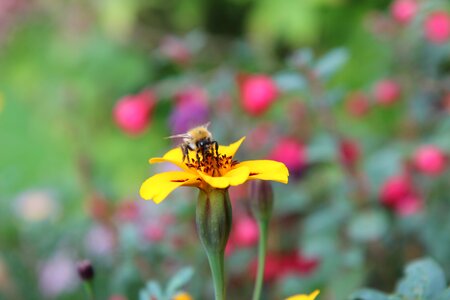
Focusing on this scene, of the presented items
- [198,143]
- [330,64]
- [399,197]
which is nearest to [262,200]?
[198,143]

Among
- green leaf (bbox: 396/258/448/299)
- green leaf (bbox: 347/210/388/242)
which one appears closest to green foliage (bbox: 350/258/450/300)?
green leaf (bbox: 396/258/448/299)

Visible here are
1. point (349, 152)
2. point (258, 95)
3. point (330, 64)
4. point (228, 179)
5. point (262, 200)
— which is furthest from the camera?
point (258, 95)

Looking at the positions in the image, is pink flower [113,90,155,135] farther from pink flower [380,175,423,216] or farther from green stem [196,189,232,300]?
green stem [196,189,232,300]

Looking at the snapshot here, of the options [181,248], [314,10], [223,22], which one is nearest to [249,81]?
[181,248]

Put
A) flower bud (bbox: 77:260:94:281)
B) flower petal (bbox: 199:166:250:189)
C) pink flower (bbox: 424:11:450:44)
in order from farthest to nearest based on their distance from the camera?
1. pink flower (bbox: 424:11:450:44)
2. flower bud (bbox: 77:260:94:281)
3. flower petal (bbox: 199:166:250:189)

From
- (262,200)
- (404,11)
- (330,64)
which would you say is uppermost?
(404,11)

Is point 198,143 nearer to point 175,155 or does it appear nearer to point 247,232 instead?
point 175,155
